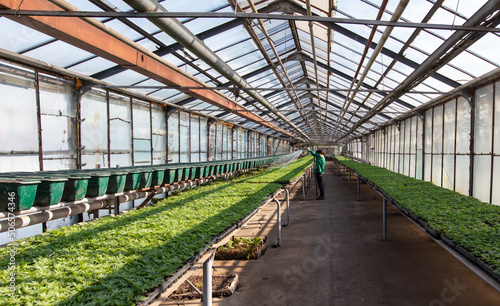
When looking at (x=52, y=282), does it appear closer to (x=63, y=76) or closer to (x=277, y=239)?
(x=277, y=239)

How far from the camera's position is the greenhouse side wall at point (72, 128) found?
21.1 ft

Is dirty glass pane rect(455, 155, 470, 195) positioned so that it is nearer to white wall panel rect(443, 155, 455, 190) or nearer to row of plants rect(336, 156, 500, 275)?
white wall panel rect(443, 155, 455, 190)

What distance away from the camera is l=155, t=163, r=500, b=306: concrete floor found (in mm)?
4289

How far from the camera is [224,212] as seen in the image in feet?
15.6

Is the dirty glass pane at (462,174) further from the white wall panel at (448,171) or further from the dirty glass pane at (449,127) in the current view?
the dirty glass pane at (449,127)

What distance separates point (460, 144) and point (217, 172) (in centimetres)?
820

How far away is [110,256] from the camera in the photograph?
8.93ft

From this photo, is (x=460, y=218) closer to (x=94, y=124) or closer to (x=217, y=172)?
(x=217, y=172)

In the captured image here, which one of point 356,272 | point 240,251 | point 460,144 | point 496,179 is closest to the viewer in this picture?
point 356,272

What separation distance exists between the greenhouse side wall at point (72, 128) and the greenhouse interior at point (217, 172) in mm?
48

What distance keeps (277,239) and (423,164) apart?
921 centimetres

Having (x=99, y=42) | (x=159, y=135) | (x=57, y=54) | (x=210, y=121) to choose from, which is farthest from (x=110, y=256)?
(x=210, y=121)

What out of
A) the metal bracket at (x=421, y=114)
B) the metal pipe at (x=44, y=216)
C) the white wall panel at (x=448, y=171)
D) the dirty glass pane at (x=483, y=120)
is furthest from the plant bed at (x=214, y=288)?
the metal bracket at (x=421, y=114)

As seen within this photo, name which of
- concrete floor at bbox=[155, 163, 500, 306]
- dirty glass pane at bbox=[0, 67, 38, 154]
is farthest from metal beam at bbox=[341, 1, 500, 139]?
dirty glass pane at bbox=[0, 67, 38, 154]
